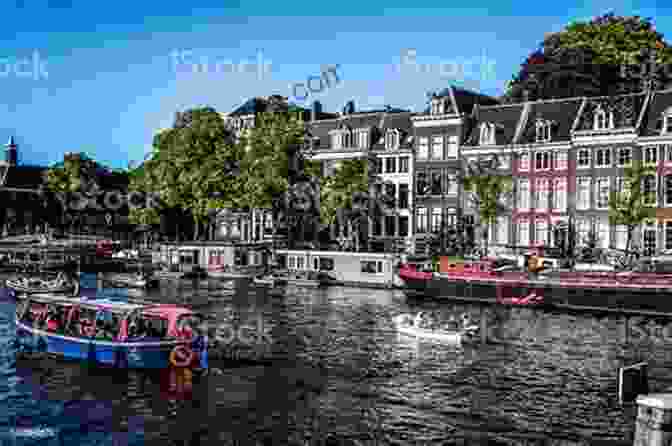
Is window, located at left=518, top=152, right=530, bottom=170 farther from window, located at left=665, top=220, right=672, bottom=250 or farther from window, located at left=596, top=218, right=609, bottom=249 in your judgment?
window, located at left=665, top=220, right=672, bottom=250

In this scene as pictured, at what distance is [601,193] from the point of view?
90062mm

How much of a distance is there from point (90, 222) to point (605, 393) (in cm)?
14046

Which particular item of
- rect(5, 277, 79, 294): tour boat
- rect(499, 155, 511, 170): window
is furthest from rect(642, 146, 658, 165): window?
rect(5, 277, 79, 294): tour boat

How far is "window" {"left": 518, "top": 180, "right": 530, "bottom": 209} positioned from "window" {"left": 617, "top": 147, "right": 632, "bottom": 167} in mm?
11137

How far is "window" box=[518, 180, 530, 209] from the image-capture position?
95.4 meters

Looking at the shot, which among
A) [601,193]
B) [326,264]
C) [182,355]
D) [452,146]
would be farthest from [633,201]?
[182,355]

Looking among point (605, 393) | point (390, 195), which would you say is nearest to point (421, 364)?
point (605, 393)

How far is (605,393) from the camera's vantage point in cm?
3850

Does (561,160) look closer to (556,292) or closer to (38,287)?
(556,292)

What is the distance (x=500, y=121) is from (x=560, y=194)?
12.9m

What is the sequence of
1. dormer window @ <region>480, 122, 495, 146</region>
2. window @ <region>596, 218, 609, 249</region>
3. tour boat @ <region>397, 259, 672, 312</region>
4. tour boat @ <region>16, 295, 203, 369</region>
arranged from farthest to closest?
dormer window @ <region>480, 122, 495, 146</region> → window @ <region>596, 218, 609, 249</region> → tour boat @ <region>397, 259, 672, 312</region> → tour boat @ <region>16, 295, 203, 369</region>

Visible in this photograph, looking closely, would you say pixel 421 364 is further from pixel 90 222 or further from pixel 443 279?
pixel 90 222

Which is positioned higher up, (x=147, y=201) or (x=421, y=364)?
(x=147, y=201)

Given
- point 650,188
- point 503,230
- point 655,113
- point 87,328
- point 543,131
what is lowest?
point 87,328
